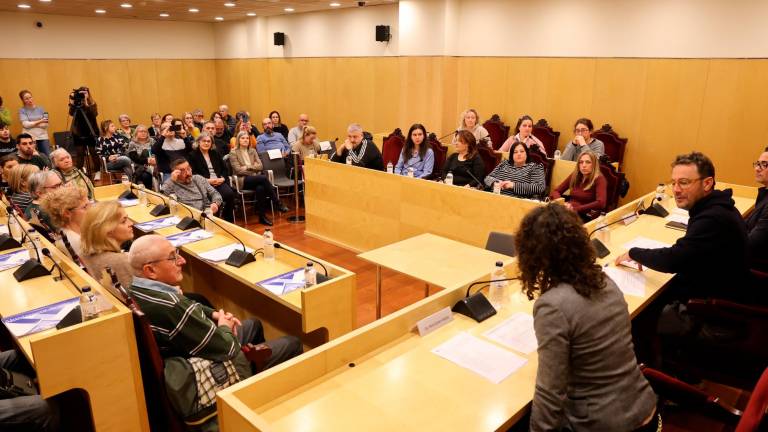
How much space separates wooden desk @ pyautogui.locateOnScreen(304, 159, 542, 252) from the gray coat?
2547 mm

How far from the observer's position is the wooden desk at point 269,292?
2805mm

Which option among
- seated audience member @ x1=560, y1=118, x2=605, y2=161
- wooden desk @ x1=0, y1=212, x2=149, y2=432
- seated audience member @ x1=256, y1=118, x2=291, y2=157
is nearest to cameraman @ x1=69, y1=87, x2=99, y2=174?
seated audience member @ x1=256, y1=118, x2=291, y2=157

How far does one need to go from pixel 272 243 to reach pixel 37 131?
8.44m

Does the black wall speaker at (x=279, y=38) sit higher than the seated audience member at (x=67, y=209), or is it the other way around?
the black wall speaker at (x=279, y=38)

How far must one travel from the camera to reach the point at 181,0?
8789mm

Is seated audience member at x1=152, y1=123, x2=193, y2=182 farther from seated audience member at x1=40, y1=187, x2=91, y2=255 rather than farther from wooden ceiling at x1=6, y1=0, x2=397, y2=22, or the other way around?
seated audience member at x1=40, y1=187, x2=91, y2=255

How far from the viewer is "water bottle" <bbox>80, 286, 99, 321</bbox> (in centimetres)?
230

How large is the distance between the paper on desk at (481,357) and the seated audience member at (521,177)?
3.31 metres

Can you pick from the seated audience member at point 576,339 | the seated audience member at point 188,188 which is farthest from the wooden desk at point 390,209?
the seated audience member at point 576,339

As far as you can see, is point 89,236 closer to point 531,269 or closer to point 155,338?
point 155,338

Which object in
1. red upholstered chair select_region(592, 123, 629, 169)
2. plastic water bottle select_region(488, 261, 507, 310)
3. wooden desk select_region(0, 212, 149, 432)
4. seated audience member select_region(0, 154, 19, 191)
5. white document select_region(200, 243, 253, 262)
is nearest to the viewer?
wooden desk select_region(0, 212, 149, 432)

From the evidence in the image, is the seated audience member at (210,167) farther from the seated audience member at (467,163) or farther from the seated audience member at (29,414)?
the seated audience member at (29,414)

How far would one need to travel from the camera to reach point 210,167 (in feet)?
21.2

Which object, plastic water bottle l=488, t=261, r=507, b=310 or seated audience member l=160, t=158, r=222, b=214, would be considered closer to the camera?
plastic water bottle l=488, t=261, r=507, b=310
